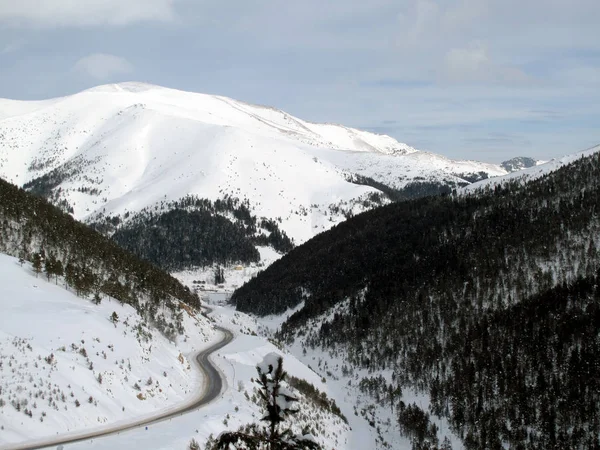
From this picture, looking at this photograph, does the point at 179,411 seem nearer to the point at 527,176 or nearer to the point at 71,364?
the point at 71,364

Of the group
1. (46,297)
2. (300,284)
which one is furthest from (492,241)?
(46,297)

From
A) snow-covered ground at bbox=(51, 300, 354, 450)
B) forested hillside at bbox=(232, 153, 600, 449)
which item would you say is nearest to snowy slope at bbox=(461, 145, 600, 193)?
forested hillside at bbox=(232, 153, 600, 449)

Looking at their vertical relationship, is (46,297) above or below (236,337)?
above

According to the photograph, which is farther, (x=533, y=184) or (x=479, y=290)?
(x=533, y=184)

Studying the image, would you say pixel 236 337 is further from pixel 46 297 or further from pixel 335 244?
pixel 335 244

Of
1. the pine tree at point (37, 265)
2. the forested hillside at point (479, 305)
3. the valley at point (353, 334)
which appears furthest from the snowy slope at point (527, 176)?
the pine tree at point (37, 265)
